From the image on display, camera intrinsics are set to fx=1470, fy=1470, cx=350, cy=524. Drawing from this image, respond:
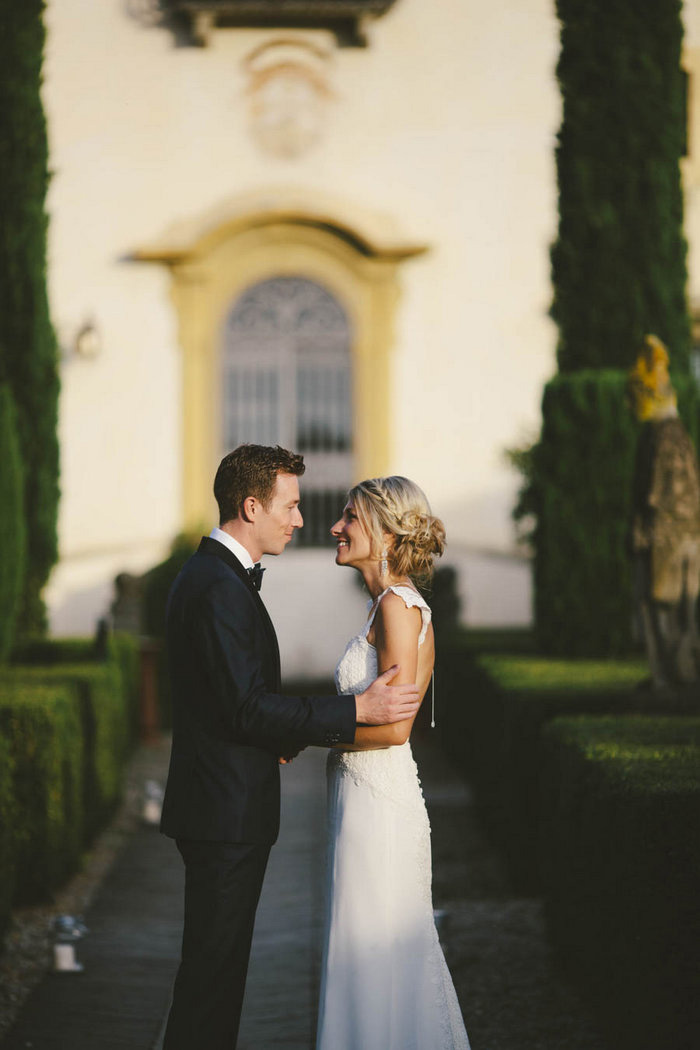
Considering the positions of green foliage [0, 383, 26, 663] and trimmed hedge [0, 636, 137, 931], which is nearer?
trimmed hedge [0, 636, 137, 931]

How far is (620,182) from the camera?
31.1ft

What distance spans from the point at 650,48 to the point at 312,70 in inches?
245

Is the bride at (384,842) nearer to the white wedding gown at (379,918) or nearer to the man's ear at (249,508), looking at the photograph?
the white wedding gown at (379,918)

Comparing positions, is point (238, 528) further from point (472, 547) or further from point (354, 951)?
point (472, 547)

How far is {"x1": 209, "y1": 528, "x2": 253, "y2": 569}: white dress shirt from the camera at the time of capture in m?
3.70

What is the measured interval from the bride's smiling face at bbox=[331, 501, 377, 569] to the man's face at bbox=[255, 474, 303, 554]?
0.42ft

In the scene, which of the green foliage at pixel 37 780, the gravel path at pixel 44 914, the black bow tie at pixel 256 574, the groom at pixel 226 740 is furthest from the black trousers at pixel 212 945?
the green foliage at pixel 37 780

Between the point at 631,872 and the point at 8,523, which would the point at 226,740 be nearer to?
the point at 631,872

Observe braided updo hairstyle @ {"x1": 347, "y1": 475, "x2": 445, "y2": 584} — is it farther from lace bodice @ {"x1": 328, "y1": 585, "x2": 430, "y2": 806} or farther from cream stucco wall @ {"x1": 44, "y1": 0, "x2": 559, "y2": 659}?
cream stucco wall @ {"x1": 44, "y1": 0, "x2": 559, "y2": 659}

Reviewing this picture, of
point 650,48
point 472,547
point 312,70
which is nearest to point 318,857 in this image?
point 650,48

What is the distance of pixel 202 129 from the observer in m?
14.9

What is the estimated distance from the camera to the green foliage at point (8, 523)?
26.9 feet

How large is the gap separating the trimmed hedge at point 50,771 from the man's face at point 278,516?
2.22 m

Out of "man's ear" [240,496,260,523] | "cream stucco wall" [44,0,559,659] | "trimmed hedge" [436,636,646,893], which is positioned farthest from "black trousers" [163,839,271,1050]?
"cream stucco wall" [44,0,559,659]
